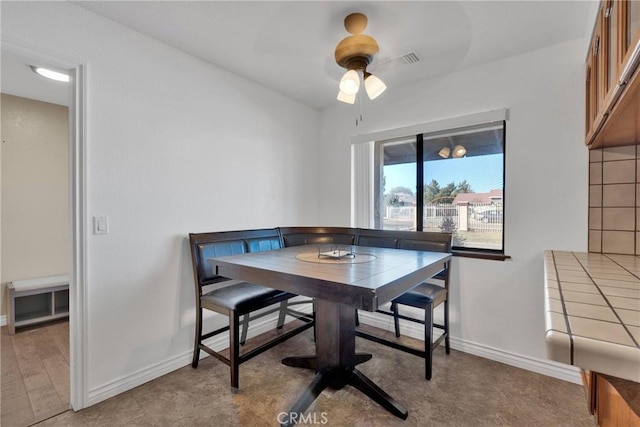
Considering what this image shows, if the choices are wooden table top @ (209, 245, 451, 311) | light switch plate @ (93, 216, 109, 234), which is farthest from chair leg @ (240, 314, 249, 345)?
light switch plate @ (93, 216, 109, 234)

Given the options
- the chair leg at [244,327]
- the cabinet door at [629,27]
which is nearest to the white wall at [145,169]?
the chair leg at [244,327]

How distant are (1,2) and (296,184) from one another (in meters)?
2.40

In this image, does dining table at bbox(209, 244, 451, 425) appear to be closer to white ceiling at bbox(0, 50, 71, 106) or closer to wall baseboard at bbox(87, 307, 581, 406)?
wall baseboard at bbox(87, 307, 581, 406)

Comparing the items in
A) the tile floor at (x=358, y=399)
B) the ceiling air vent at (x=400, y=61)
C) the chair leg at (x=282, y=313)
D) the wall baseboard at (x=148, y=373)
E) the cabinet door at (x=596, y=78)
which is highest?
the ceiling air vent at (x=400, y=61)

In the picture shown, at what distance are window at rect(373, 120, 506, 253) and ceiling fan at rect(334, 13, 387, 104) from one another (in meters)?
1.15

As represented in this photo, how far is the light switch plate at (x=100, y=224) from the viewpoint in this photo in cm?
184

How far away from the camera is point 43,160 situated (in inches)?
125

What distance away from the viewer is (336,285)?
1287 millimetres

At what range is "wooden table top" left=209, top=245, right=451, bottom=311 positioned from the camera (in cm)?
125

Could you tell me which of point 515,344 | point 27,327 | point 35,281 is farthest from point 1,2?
point 515,344

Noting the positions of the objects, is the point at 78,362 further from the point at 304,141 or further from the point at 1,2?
the point at 304,141

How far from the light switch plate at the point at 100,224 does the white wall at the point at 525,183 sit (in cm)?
270

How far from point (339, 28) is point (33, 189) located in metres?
3.54

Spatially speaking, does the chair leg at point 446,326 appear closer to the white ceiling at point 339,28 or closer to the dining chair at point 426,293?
the dining chair at point 426,293
